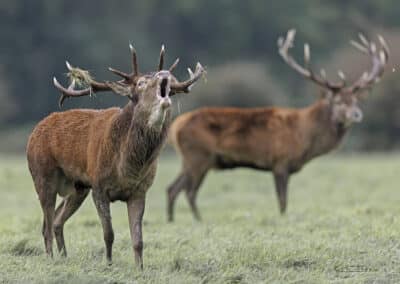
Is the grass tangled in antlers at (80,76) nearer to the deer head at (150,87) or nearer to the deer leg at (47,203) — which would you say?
the deer head at (150,87)

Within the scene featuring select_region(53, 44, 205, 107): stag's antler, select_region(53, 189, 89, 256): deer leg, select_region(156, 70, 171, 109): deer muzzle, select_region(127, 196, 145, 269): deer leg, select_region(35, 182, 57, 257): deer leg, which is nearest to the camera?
select_region(156, 70, 171, 109): deer muzzle

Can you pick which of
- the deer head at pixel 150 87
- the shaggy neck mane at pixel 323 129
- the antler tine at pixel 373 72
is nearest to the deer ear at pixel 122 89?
the deer head at pixel 150 87

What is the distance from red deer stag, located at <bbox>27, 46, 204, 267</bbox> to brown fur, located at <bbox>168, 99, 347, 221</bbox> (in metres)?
5.18

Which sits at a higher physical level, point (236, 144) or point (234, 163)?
point (236, 144)

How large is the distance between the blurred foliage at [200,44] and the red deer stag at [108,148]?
23491 millimetres

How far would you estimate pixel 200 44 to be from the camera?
50.3 m

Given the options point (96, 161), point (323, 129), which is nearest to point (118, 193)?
point (96, 161)

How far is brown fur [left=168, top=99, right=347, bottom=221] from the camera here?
583 inches

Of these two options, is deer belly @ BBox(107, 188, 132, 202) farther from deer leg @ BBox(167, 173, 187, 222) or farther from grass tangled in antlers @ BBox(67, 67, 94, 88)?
deer leg @ BBox(167, 173, 187, 222)

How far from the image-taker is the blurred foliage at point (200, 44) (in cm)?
3609

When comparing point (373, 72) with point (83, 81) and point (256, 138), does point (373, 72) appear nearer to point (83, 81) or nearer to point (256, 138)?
point (256, 138)

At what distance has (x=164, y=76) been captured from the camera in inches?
324

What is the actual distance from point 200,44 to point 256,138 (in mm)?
35649

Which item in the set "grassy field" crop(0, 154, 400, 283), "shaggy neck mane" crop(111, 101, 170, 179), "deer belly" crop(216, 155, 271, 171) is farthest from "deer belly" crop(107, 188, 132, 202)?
"deer belly" crop(216, 155, 271, 171)
